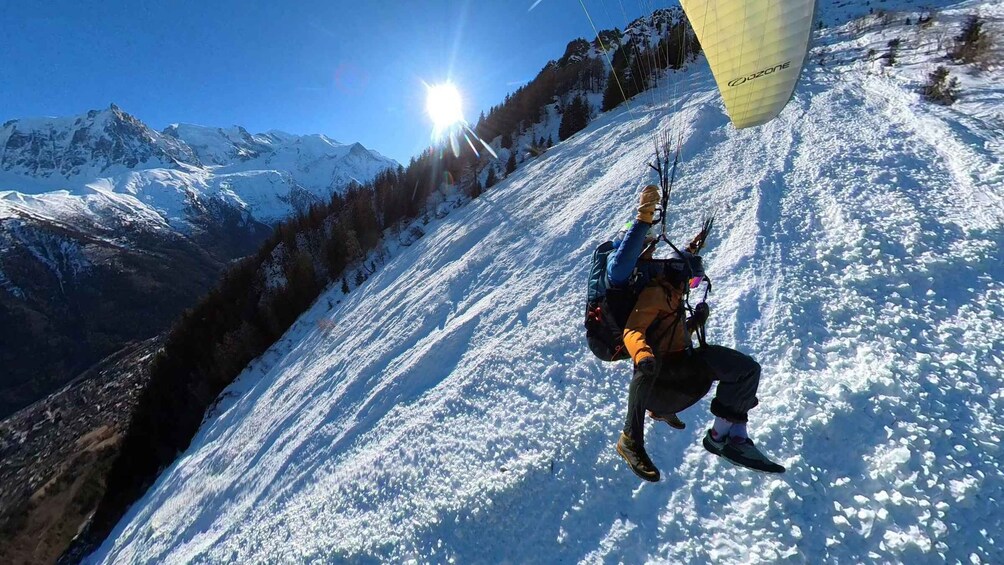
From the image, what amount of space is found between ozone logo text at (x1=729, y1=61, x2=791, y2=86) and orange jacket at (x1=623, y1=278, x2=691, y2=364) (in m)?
3.75

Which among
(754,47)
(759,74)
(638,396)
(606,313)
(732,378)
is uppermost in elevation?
(754,47)

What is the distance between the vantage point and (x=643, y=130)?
24.3 metres

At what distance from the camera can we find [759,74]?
542 cm

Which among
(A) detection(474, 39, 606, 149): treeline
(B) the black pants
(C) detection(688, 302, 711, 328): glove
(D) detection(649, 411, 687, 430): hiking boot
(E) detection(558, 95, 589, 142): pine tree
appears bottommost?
(D) detection(649, 411, 687, 430): hiking boot

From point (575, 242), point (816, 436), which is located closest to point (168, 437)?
point (575, 242)

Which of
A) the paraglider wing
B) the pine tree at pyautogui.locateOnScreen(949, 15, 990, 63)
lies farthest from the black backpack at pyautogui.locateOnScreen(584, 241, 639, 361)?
the pine tree at pyautogui.locateOnScreen(949, 15, 990, 63)

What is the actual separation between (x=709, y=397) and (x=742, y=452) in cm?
275

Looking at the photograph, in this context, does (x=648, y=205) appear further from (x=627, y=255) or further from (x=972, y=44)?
(x=972, y=44)

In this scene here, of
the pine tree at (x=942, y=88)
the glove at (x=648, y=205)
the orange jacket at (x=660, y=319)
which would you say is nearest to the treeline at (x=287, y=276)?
the pine tree at (x=942, y=88)

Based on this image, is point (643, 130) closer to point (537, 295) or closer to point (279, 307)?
point (537, 295)

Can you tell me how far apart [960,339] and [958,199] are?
4615 millimetres

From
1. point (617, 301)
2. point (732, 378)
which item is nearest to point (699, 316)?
point (732, 378)

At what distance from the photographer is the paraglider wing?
15.9 feet

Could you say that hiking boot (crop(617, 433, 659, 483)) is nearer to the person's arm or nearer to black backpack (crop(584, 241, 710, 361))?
black backpack (crop(584, 241, 710, 361))
